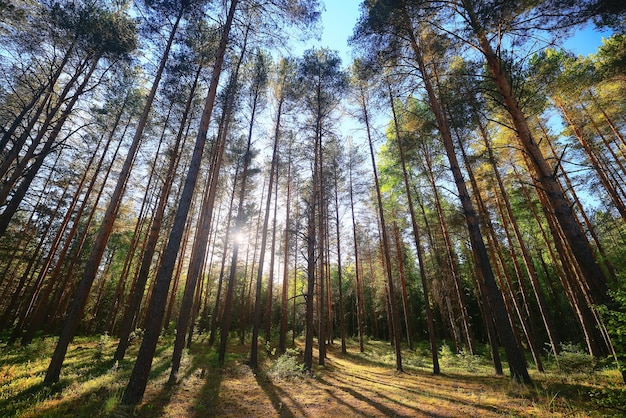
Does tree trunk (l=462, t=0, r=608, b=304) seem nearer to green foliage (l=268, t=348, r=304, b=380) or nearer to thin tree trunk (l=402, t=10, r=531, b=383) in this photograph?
thin tree trunk (l=402, t=10, r=531, b=383)

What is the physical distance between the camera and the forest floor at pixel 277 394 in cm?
504

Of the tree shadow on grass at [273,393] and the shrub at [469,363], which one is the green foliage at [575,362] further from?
the tree shadow on grass at [273,393]

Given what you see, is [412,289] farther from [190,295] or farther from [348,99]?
[190,295]

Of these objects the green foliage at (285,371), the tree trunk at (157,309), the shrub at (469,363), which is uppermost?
the tree trunk at (157,309)

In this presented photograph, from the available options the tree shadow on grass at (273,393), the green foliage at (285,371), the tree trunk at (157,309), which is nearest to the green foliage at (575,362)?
the green foliage at (285,371)

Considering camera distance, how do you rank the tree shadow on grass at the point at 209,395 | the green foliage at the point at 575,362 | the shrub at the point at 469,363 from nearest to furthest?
the tree shadow on grass at the point at 209,395 → the green foliage at the point at 575,362 → the shrub at the point at 469,363

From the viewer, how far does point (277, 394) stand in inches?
283

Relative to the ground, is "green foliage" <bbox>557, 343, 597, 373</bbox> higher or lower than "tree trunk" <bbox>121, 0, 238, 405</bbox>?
lower

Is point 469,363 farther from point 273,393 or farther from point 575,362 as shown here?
point 273,393

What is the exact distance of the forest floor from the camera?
5043 mm

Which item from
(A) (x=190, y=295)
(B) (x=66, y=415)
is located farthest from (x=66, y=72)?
(B) (x=66, y=415)

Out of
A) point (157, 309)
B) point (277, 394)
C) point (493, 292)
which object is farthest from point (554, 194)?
point (157, 309)

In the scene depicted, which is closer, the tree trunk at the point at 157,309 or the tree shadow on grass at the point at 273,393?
the tree trunk at the point at 157,309


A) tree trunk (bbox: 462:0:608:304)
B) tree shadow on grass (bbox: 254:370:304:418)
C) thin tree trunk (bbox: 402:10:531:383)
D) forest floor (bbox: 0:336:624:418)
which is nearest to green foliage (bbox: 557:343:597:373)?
forest floor (bbox: 0:336:624:418)
